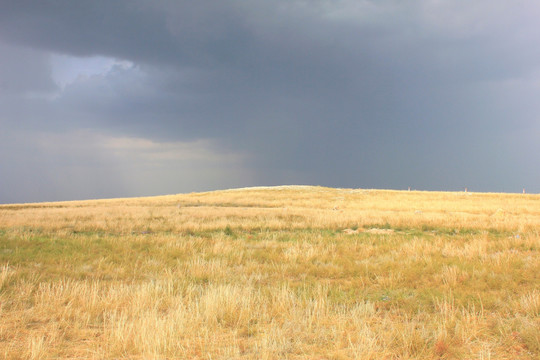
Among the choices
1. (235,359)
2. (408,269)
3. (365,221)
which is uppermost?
(365,221)

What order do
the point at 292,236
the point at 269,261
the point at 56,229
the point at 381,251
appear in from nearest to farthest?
the point at 269,261
the point at 381,251
the point at 292,236
the point at 56,229

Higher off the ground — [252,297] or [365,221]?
[365,221]

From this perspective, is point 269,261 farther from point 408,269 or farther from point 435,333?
point 435,333

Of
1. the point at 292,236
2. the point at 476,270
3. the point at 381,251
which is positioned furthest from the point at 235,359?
the point at 292,236

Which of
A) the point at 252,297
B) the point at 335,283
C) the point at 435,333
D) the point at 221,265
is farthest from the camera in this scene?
the point at 221,265

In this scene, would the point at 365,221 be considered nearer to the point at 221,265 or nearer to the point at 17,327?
the point at 221,265

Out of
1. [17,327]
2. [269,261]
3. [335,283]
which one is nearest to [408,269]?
[335,283]

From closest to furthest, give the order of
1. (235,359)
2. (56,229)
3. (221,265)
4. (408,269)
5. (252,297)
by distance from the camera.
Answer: (235,359) → (252,297) → (408,269) → (221,265) → (56,229)

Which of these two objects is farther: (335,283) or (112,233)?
(112,233)

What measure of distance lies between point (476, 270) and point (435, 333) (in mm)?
4882

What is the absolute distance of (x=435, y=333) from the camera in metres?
5.29

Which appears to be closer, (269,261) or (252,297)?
(252,297)

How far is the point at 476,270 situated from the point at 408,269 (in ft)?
5.58

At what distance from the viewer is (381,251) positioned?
41.5 feet
